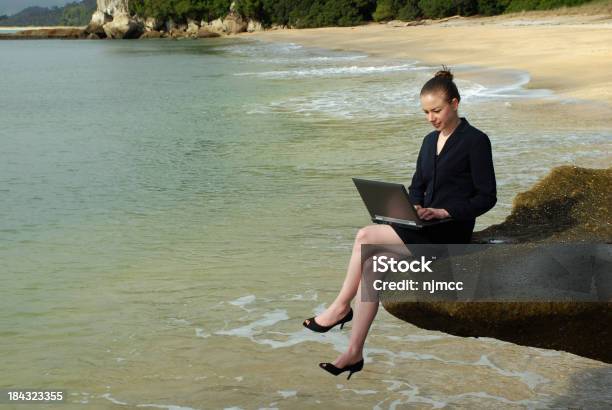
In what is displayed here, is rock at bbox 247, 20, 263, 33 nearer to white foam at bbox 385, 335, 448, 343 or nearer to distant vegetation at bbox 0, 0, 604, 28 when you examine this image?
distant vegetation at bbox 0, 0, 604, 28

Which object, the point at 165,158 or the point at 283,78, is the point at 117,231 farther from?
the point at 283,78

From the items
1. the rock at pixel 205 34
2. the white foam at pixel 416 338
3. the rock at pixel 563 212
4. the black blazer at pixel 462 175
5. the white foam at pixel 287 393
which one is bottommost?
the rock at pixel 205 34

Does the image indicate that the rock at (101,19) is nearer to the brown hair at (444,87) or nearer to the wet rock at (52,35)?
the wet rock at (52,35)

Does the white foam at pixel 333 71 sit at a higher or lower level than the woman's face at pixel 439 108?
lower

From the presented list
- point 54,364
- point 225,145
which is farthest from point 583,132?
point 54,364

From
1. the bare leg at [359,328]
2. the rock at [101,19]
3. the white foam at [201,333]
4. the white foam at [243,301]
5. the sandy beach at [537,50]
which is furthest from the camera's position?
the rock at [101,19]

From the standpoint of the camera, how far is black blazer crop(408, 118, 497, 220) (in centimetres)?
438

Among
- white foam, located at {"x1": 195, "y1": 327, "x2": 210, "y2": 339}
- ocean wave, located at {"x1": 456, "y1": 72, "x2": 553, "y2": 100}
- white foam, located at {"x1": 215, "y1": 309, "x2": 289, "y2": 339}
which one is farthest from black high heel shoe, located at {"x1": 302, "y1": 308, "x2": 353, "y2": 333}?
ocean wave, located at {"x1": 456, "y1": 72, "x2": 553, "y2": 100}

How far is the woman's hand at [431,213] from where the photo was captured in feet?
14.0

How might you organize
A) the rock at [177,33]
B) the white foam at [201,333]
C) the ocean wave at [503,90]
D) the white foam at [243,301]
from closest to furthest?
the white foam at [201,333], the white foam at [243,301], the ocean wave at [503,90], the rock at [177,33]

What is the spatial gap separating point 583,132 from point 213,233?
8.28 metres

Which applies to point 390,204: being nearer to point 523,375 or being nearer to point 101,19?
point 523,375

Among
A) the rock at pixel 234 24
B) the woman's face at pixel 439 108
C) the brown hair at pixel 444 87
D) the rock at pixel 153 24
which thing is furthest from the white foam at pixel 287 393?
the rock at pixel 153 24

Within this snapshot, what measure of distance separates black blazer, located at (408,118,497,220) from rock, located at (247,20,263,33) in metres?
130
